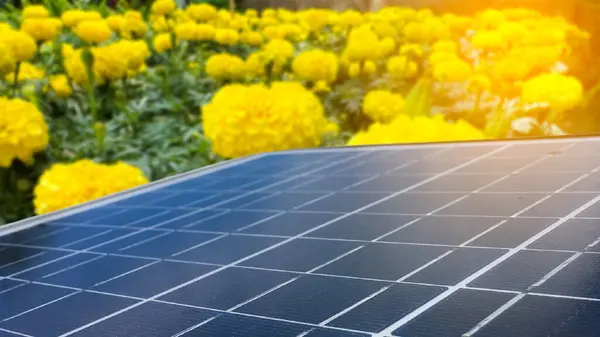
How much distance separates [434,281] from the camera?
3.45ft

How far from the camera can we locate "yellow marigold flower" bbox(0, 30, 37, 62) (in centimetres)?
297

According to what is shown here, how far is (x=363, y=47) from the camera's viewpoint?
3584mm

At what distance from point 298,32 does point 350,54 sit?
92cm

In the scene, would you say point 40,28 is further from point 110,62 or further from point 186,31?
point 186,31

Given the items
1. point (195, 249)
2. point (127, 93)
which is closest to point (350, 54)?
point (127, 93)

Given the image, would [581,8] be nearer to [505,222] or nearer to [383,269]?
[505,222]

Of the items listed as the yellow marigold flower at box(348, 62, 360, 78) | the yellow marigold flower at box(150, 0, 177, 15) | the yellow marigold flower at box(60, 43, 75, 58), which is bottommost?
the yellow marigold flower at box(348, 62, 360, 78)

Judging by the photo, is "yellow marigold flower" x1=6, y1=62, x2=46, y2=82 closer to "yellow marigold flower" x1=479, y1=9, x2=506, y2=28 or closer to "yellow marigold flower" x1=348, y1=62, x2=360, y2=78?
"yellow marigold flower" x1=348, y1=62, x2=360, y2=78

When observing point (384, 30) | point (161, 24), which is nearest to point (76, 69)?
point (161, 24)

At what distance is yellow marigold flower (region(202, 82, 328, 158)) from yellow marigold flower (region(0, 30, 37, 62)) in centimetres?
93

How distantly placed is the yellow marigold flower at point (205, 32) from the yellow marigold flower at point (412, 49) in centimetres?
114

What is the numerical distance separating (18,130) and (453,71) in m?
1.71

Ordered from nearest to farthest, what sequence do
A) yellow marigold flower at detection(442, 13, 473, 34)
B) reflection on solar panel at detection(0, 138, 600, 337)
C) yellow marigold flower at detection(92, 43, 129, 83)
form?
reflection on solar panel at detection(0, 138, 600, 337), yellow marigold flower at detection(92, 43, 129, 83), yellow marigold flower at detection(442, 13, 473, 34)

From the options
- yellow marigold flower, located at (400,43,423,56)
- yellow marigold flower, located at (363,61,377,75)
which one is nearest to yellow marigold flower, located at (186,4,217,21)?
yellow marigold flower, located at (363,61,377,75)
